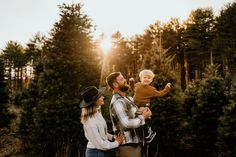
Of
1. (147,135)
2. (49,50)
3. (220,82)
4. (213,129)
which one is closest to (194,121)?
(213,129)

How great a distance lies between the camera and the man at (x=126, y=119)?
417 centimetres

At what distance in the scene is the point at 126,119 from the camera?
13.6 feet

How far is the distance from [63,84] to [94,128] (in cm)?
598

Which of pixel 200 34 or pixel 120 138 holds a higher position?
pixel 200 34

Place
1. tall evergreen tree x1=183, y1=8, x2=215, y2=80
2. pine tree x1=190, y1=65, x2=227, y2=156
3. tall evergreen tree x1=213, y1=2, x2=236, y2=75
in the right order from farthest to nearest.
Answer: tall evergreen tree x1=183, y1=8, x2=215, y2=80, tall evergreen tree x1=213, y1=2, x2=236, y2=75, pine tree x1=190, y1=65, x2=227, y2=156

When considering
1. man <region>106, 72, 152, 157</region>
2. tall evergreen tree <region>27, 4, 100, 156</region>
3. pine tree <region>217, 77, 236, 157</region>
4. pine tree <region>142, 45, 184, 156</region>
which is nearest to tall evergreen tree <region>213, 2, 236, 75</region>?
pine tree <region>142, 45, 184, 156</region>

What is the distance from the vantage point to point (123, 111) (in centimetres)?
421

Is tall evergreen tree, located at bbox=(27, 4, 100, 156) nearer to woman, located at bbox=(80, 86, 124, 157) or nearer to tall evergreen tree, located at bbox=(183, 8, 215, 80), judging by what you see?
woman, located at bbox=(80, 86, 124, 157)

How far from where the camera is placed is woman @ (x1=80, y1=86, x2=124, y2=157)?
411cm

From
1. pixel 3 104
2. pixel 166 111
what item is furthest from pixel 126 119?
pixel 3 104

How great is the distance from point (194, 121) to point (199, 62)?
33.0 m

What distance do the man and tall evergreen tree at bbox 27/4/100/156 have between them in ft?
17.2

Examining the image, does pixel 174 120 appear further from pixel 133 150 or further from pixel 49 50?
pixel 133 150

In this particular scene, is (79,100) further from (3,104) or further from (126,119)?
(3,104)
